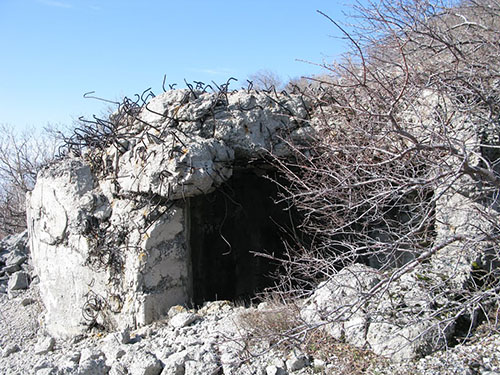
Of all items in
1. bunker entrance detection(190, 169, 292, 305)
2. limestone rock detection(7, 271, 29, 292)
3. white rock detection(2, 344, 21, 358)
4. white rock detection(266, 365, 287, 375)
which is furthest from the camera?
limestone rock detection(7, 271, 29, 292)

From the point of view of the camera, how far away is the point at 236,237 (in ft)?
25.5

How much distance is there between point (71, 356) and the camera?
4750mm

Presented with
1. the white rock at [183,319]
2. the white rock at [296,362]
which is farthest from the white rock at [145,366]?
the white rock at [296,362]

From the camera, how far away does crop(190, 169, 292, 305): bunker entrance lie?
683 cm

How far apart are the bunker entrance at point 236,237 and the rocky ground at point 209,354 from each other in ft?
5.10

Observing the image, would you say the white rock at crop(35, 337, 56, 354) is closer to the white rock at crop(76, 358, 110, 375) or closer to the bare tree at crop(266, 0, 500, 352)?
the white rock at crop(76, 358, 110, 375)

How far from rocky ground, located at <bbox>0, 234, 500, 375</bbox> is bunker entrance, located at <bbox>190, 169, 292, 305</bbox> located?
155 cm

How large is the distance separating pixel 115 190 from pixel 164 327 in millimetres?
1599

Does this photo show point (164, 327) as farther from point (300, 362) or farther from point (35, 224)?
point (35, 224)

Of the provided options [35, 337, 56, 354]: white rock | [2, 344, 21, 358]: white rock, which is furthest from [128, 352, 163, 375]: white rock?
[2, 344, 21, 358]: white rock

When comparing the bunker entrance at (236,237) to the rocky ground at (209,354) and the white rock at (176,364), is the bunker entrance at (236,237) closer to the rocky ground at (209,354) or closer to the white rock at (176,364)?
the rocky ground at (209,354)

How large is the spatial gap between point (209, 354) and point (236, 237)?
11.4ft

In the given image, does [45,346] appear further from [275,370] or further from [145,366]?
[275,370]

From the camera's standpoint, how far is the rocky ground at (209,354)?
3.93 meters
